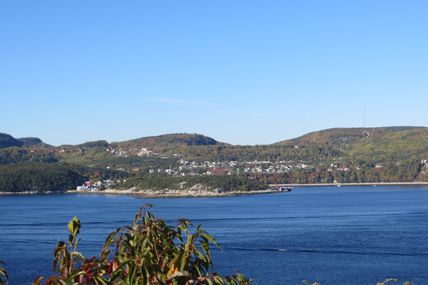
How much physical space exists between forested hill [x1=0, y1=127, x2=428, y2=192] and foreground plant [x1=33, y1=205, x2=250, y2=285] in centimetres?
11554

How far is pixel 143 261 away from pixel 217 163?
543ft

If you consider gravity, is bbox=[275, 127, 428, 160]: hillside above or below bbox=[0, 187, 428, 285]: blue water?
above

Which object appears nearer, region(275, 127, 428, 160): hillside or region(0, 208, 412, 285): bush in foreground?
region(0, 208, 412, 285): bush in foreground

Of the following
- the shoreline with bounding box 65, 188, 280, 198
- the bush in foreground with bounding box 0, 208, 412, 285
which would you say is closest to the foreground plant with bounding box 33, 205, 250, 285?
the bush in foreground with bounding box 0, 208, 412, 285

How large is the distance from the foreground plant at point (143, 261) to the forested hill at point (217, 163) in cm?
11554

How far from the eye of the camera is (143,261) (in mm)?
3438

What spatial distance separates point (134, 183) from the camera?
124 meters

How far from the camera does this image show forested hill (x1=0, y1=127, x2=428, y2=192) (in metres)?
127

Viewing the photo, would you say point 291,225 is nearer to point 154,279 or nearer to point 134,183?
point 154,279

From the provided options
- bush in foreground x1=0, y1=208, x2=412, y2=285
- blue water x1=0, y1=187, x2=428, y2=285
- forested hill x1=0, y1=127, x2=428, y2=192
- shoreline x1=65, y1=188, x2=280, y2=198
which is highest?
forested hill x1=0, y1=127, x2=428, y2=192

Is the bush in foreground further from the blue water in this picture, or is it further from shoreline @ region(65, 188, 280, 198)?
shoreline @ region(65, 188, 280, 198)

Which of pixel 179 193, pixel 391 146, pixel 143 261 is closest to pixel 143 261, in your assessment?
pixel 143 261

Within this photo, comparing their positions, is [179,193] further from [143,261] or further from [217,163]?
[143,261]

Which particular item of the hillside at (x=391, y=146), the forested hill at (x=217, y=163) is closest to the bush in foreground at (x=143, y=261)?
the forested hill at (x=217, y=163)
